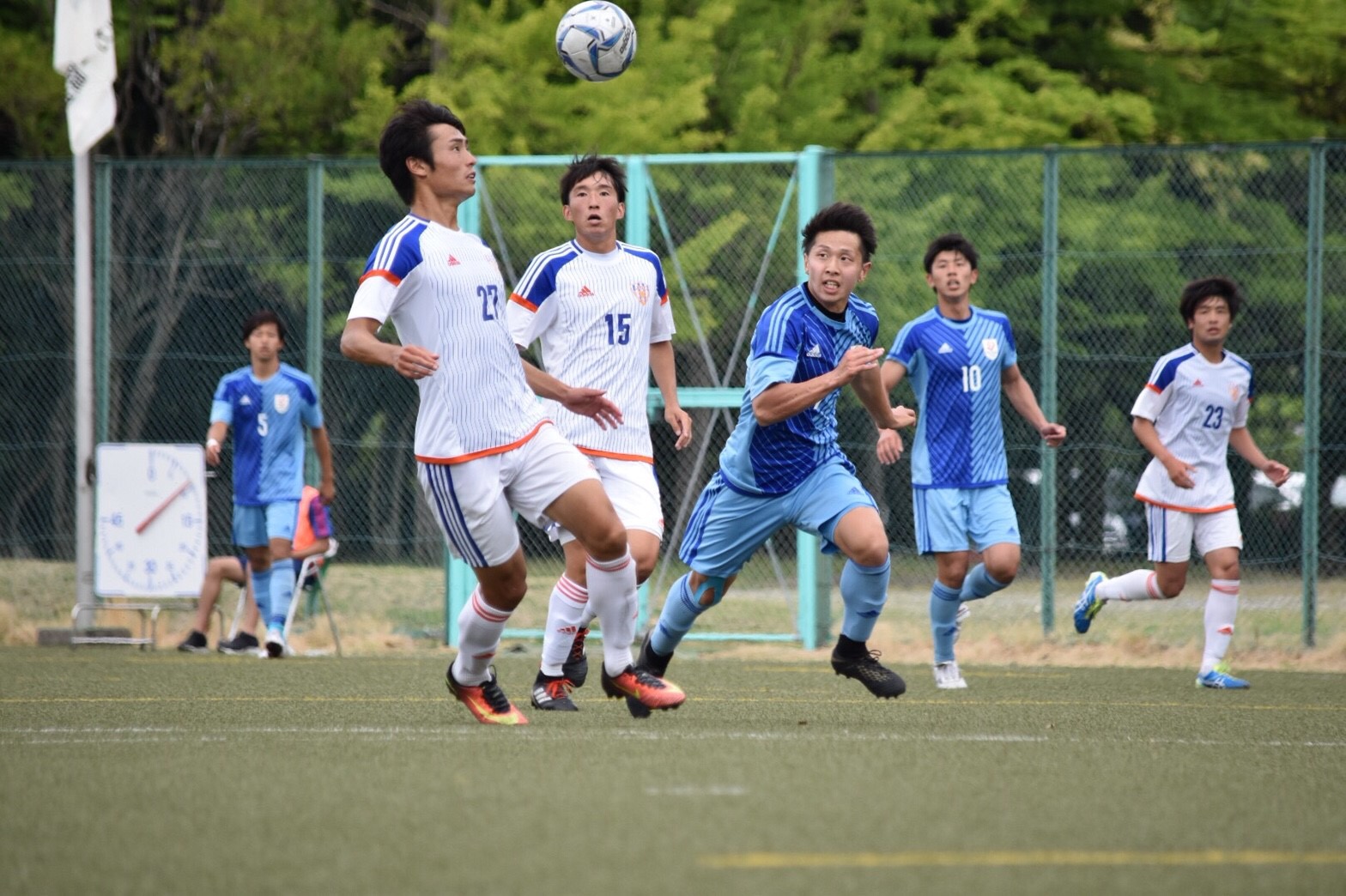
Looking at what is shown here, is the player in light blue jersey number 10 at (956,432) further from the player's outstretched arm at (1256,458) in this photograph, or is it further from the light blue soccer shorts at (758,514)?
the light blue soccer shorts at (758,514)

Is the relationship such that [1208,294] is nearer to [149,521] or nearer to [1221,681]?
[1221,681]

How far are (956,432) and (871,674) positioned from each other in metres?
2.00

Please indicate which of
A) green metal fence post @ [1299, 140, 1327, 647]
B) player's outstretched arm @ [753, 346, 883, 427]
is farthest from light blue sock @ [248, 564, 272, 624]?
green metal fence post @ [1299, 140, 1327, 647]

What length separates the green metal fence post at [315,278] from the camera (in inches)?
499

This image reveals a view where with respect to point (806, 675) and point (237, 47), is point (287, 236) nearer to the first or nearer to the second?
point (806, 675)

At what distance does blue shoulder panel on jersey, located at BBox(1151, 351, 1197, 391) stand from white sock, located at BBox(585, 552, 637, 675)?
12.4 ft

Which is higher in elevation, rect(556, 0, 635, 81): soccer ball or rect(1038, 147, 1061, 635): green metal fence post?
rect(556, 0, 635, 81): soccer ball

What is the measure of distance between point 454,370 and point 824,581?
6103 mm

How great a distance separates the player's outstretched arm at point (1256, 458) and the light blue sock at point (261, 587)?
5.75 meters

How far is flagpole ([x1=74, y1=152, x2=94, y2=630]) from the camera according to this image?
11.9 m

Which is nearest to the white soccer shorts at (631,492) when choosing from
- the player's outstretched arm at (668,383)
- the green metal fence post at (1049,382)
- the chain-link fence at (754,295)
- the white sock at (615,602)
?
the player's outstretched arm at (668,383)

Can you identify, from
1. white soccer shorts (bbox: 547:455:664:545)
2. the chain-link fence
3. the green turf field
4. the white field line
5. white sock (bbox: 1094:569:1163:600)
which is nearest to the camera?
the green turf field

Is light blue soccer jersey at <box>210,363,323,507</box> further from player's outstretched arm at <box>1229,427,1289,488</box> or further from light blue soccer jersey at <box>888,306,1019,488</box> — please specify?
player's outstretched arm at <box>1229,427,1289,488</box>

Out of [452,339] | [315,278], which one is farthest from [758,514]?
[315,278]
